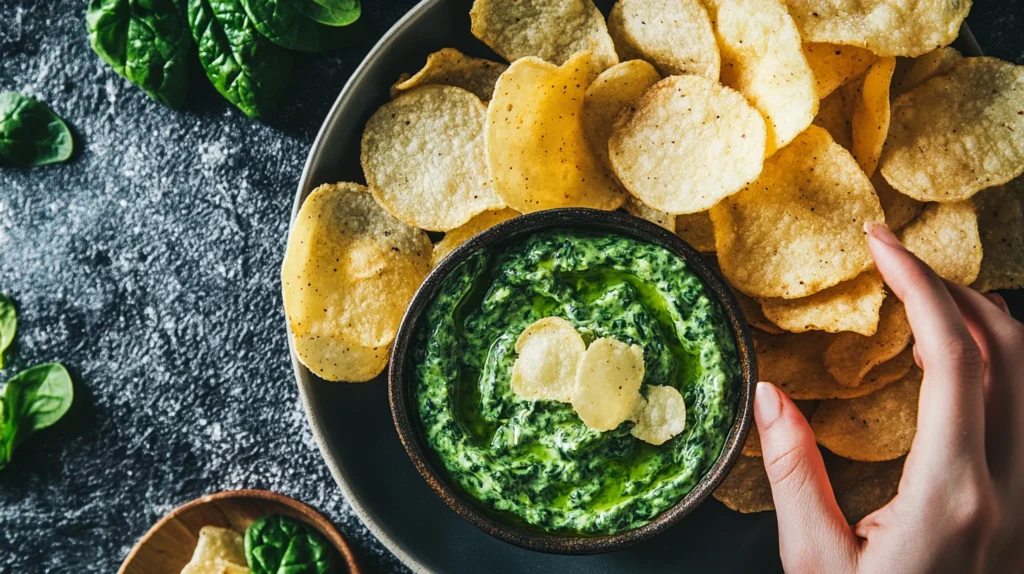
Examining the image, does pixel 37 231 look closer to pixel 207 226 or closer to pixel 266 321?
pixel 207 226

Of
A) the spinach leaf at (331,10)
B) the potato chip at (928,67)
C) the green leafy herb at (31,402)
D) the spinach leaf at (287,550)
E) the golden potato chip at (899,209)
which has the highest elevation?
the spinach leaf at (331,10)

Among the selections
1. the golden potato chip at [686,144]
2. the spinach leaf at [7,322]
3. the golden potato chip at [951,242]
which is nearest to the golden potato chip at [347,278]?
the golden potato chip at [686,144]

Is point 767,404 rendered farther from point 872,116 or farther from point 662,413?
point 872,116

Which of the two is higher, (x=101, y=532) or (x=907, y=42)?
(x=907, y=42)

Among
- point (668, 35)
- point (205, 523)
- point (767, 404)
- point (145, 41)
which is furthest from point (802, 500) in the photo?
point (145, 41)

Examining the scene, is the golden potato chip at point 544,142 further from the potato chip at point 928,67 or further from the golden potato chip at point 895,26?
the potato chip at point 928,67

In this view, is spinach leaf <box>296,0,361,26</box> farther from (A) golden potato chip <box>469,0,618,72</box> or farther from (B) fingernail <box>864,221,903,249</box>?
(B) fingernail <box>864,221,903,249</box>

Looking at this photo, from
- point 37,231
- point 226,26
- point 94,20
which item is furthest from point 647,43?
point 37,231
